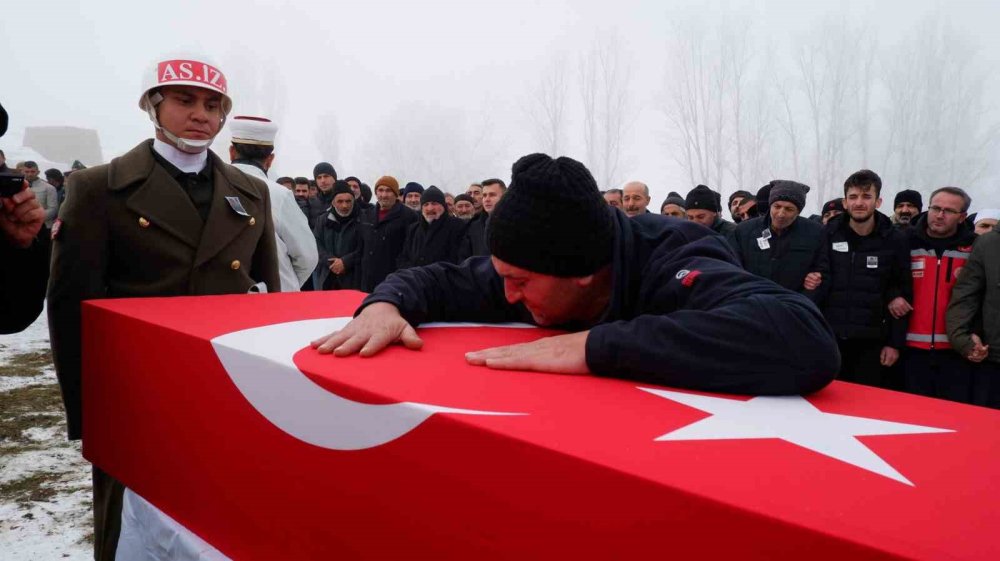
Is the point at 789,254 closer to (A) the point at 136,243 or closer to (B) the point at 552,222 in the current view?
(B) the point at 552,222

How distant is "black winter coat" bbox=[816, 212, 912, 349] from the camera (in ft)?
13.8

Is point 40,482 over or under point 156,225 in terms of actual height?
under

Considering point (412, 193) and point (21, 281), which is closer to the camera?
point (21, 281)

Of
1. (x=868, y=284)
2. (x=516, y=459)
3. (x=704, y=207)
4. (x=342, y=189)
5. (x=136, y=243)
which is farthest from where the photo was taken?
(x=342, y=189)

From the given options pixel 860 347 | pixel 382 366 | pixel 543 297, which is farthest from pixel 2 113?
pixel 860 347

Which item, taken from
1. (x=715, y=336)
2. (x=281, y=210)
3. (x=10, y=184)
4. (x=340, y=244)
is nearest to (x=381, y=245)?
(x=340, y=244)

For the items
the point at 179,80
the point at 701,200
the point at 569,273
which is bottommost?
the point at 569,273

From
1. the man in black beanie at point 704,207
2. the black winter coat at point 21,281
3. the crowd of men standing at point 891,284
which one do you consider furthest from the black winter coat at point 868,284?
the black winter coat at point 21,281

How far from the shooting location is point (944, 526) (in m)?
0.61

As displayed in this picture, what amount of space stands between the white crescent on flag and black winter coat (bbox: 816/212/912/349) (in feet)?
12.8

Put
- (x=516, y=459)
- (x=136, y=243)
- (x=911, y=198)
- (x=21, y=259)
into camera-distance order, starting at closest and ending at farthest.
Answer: (x=516, y=459)
(x=21, y=259)
(x=136, y=243)
(x=911, y=198)

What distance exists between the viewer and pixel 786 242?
4.48m

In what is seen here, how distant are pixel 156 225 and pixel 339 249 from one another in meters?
5.28

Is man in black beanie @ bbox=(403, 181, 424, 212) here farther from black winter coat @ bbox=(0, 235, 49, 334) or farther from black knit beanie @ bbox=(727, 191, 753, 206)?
black winter coat @ bbox=(0, 235, 49, 334)
